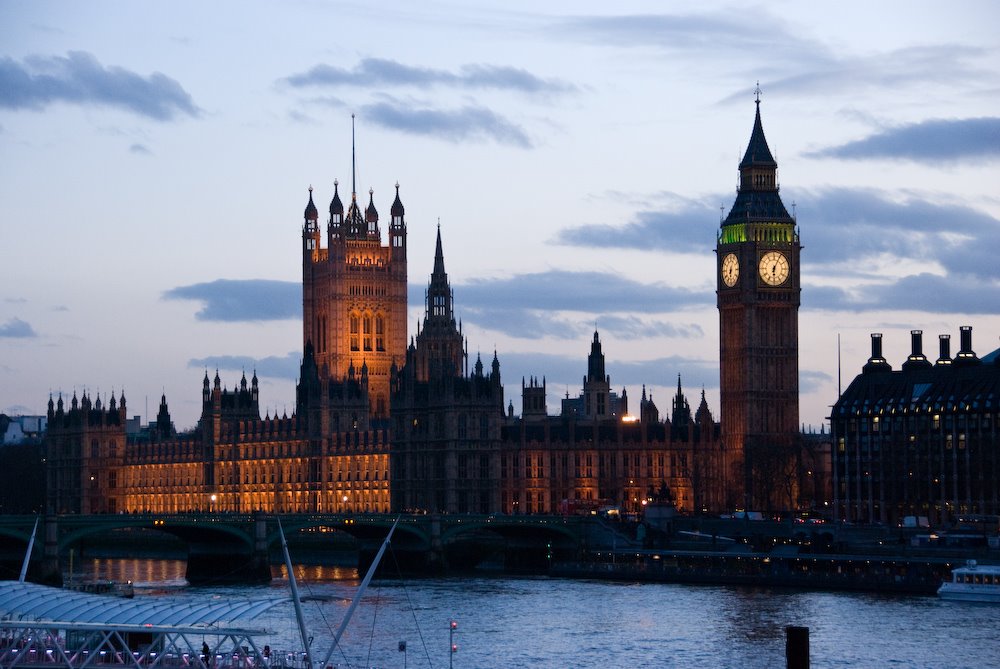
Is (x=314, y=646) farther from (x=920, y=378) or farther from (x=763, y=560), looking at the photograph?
(x=920, y=378)

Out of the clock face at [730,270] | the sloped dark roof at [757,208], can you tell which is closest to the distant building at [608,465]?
the clock face at [730,270]

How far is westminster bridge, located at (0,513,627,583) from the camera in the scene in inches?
5276

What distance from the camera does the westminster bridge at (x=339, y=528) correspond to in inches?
5276

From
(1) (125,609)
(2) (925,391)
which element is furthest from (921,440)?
(1) (125,609)

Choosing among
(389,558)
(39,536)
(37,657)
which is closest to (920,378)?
(389,558)

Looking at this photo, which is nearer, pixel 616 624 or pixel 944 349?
pixel 616 624

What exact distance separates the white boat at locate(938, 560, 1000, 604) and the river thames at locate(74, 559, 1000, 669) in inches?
38.0

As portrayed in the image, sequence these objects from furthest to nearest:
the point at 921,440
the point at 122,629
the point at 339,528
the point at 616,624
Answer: the point at 921,440
the point at 339,528
the point at 616,624
the point at 122,629

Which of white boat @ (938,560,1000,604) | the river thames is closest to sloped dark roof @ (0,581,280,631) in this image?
the river thames

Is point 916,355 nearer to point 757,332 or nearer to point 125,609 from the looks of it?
point 757,332

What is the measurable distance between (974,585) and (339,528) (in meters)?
47.2

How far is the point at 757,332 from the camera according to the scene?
624 ft

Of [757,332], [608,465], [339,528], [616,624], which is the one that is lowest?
[616,624]

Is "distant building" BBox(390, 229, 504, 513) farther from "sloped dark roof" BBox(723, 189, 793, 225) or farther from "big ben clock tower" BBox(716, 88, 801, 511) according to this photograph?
"sloped dark roof" BBox(723, 189, 793, 225)
